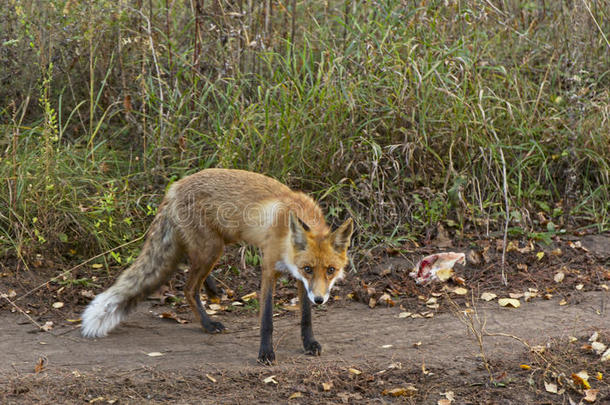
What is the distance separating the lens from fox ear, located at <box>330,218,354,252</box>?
4.06m

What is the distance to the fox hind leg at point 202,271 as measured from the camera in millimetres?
4668

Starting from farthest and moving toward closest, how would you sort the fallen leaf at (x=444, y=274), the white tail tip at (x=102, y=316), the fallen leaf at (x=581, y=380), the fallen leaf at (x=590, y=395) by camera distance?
the fallen leaf at (x=444, y=274), the white tail tip at (x=102, y=316), the fallen leaf at (x=581, y=380), the fallen leaf at (x=590, y=395)

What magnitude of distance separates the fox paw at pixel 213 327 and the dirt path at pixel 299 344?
59 millimetres

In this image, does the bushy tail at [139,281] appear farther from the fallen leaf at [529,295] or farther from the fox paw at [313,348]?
the fallen leaf at [529,295]

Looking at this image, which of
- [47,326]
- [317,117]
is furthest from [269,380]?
[317,117]

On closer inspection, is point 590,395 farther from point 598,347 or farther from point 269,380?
point 269,380

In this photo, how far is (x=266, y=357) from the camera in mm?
4078

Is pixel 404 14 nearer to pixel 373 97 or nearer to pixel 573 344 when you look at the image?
pixel 373 97

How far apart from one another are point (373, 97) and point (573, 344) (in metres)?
2.94

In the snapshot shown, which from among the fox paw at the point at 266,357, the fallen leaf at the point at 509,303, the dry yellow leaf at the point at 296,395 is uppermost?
the dry yellow leaf at the point at 296,395

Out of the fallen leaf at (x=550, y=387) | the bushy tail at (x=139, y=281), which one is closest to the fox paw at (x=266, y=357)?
the bushy tail at (x=139, y=281)

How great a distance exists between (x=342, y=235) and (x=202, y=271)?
3.78 ft

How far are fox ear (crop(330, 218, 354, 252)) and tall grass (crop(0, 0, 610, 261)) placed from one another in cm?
154

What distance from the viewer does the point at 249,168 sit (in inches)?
→ 231
